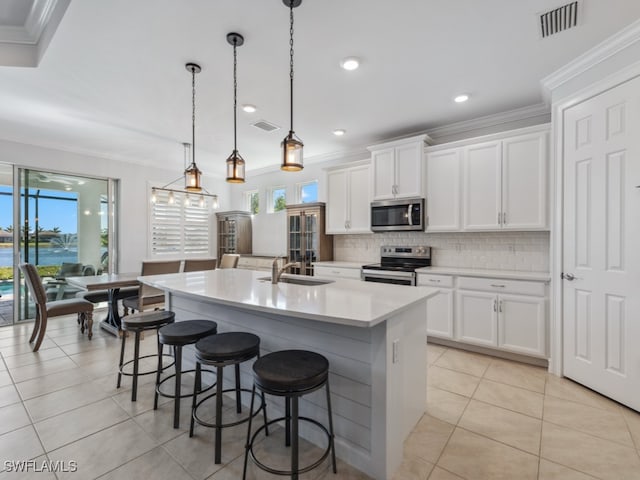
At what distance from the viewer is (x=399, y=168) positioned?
4145 mm

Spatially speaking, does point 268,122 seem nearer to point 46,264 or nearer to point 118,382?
point 118,382

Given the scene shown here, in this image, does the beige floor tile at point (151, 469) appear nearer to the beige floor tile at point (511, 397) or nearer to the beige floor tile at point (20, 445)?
the beige floor tile at point (20, 445)

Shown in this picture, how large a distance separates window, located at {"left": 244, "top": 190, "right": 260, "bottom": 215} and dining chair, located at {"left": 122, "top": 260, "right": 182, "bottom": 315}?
9.15 ft

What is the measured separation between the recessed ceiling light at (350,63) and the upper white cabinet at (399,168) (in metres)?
1.63

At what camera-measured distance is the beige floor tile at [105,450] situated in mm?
1716

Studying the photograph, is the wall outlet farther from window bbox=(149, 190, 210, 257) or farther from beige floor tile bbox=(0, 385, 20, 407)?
window bbox=(149, 190, 210, 257)

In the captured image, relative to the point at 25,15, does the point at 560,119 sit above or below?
below

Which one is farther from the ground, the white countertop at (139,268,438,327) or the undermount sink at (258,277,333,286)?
the white countertop at (139,268,438,327)

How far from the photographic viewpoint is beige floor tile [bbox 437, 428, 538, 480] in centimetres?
168

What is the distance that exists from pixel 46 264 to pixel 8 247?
52 centimetres

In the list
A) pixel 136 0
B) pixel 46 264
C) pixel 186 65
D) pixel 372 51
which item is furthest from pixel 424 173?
pixel 46 264

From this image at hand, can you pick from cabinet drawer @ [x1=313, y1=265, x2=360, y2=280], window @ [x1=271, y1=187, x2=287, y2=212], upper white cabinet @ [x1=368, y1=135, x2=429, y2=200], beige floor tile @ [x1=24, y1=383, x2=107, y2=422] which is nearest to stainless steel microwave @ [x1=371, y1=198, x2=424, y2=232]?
upper white cabinet @ [x1=368, y1=135, x2=429, y2=200]

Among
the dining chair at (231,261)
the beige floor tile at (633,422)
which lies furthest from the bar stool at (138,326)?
the beige floor tile at (633,422)

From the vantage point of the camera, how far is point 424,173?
3986 millimetres
